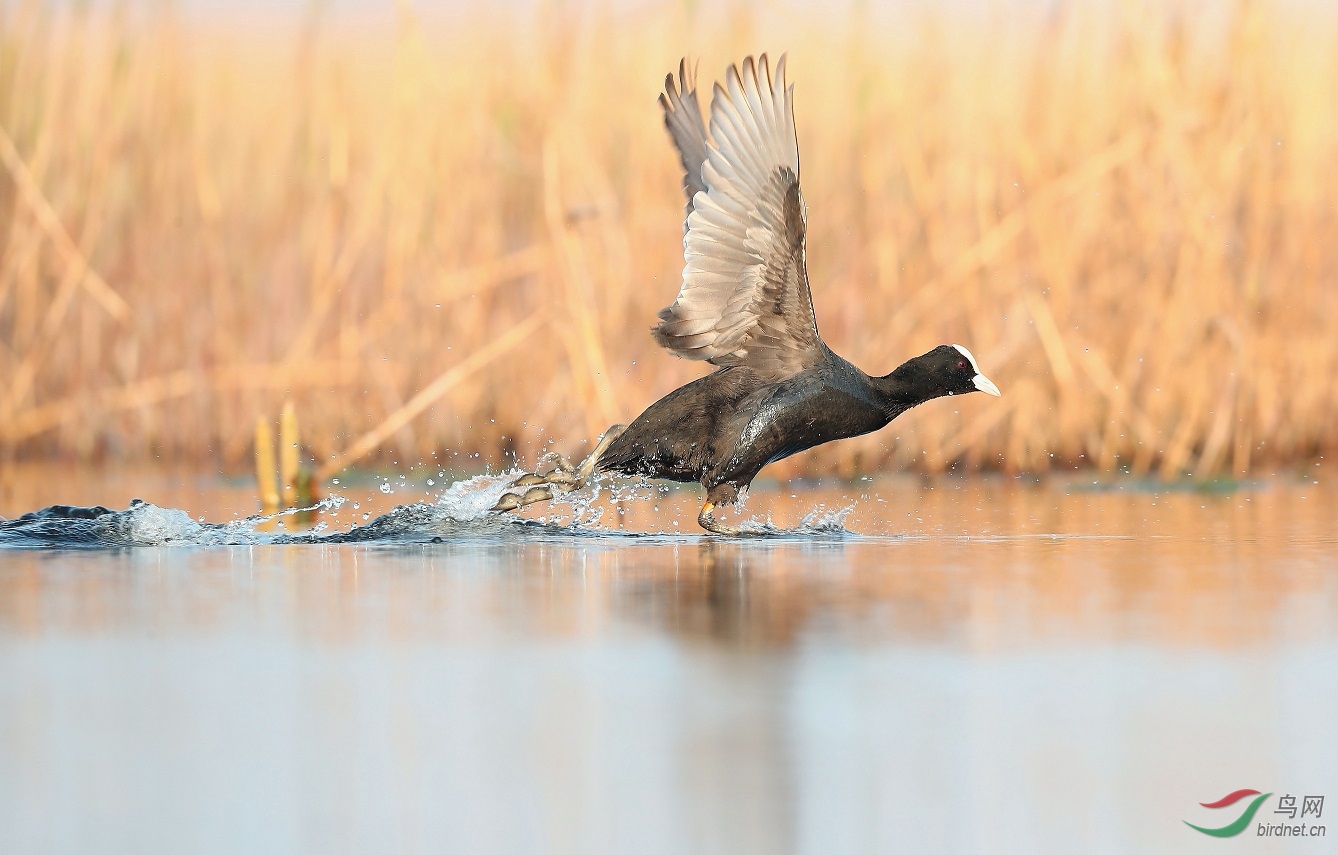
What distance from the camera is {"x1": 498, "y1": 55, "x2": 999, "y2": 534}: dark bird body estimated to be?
5.76m

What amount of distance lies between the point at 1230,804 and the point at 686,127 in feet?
13.4

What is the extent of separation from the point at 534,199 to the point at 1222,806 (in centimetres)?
650

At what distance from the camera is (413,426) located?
28.8ft

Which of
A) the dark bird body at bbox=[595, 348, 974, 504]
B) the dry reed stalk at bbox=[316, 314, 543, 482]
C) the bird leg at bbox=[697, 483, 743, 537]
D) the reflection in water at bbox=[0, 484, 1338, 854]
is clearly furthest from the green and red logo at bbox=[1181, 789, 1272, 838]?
the dry reed stalk at bbox=[316, 314, 543, 482]

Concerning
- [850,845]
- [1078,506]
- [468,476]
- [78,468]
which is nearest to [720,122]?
[1078,506]

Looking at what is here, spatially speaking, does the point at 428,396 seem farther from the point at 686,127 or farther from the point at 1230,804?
the point at 1230,804

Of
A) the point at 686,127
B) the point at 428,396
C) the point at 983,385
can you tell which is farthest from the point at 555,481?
the point at 428,396

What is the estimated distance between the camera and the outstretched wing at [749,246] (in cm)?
573

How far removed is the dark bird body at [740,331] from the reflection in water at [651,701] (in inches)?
32.1

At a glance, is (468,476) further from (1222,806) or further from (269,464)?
(1222,806)

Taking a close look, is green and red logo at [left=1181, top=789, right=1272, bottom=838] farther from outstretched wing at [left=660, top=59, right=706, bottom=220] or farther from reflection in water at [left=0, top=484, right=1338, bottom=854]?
outstretched wing at [left=660, top=59, right=706, bottom=220]

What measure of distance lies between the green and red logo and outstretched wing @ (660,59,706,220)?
3.71m

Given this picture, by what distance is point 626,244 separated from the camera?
27.5ft

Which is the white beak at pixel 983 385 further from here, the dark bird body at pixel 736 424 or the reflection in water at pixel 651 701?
the reflection in water at pixel 651 701
